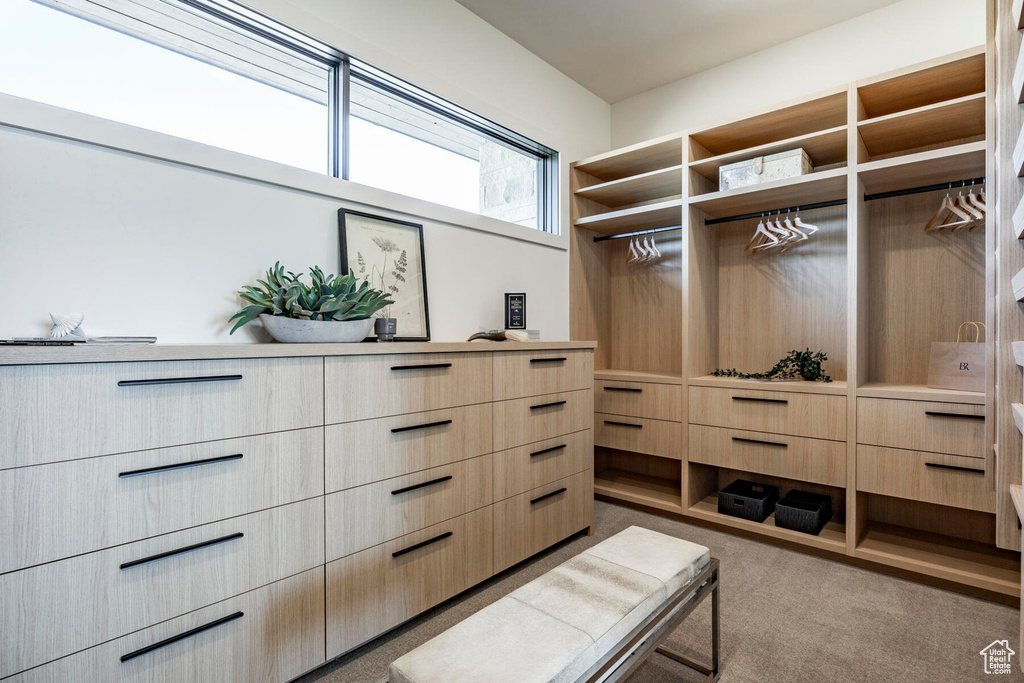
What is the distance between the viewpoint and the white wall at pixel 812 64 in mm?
2450

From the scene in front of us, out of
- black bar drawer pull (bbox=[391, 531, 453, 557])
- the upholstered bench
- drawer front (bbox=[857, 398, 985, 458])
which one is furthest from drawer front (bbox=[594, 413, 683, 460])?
black bar drawer pull (bbox=[391, 531, 453, 557])

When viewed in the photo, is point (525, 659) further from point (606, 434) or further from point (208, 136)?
point (606, 434)

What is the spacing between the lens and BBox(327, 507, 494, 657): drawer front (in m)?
1.55

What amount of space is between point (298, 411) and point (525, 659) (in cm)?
92

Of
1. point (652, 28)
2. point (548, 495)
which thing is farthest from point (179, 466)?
point (652, 28)

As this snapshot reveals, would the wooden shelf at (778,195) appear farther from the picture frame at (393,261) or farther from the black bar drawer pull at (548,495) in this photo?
the black bar drawer pull at (548,495)

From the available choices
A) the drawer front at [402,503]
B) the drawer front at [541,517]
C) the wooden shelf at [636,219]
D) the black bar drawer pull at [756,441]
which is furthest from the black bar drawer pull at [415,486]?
the wooden shelf at [636,219]

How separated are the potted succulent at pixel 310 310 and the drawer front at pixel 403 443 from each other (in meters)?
0.32

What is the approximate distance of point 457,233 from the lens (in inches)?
99.5

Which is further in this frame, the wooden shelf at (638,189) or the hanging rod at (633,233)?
the hanging rod at (633,233)

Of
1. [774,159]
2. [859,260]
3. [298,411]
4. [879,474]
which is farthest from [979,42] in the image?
[298,411]

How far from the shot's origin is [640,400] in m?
3.01

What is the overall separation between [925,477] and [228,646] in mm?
2677

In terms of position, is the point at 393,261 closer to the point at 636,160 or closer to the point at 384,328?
the point at 384,328
